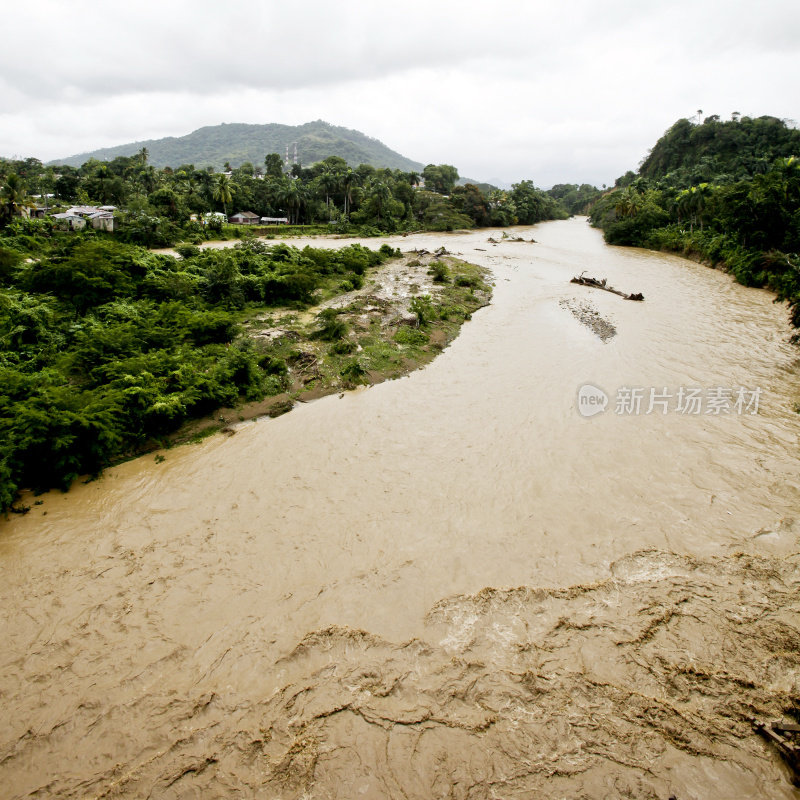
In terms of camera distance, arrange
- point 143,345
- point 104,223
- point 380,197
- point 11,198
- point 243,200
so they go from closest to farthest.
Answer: point 143,345, point 11,198, point 104,223, point 243,200, point 380,197

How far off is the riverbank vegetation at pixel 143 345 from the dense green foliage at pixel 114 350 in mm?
42

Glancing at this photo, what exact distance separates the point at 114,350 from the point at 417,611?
12127 millimetres

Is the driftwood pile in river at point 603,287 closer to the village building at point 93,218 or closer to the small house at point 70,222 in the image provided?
the village building at point 93,218

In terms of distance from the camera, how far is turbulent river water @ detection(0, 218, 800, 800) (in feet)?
15.3

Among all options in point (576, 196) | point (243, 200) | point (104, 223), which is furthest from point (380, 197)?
point (576, 196)

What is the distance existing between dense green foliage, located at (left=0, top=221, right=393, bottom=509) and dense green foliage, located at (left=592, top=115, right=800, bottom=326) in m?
19.8

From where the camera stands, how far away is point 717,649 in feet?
19.0

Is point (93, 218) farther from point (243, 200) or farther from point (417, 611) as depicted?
point (417, 611)

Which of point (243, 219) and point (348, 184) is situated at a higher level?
point (348, 184)

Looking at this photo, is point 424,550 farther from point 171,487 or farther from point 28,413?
point 28,413

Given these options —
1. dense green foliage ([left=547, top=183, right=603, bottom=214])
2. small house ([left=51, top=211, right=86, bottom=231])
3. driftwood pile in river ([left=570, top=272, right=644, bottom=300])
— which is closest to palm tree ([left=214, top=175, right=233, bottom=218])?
small house ([left=51, top=211, right=86, bottom=231])

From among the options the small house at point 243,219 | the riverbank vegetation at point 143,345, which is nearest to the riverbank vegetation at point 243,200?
the small house at point 243,219

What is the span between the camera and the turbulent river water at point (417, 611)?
4.67 metres

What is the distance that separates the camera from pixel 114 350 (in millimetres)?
12875
